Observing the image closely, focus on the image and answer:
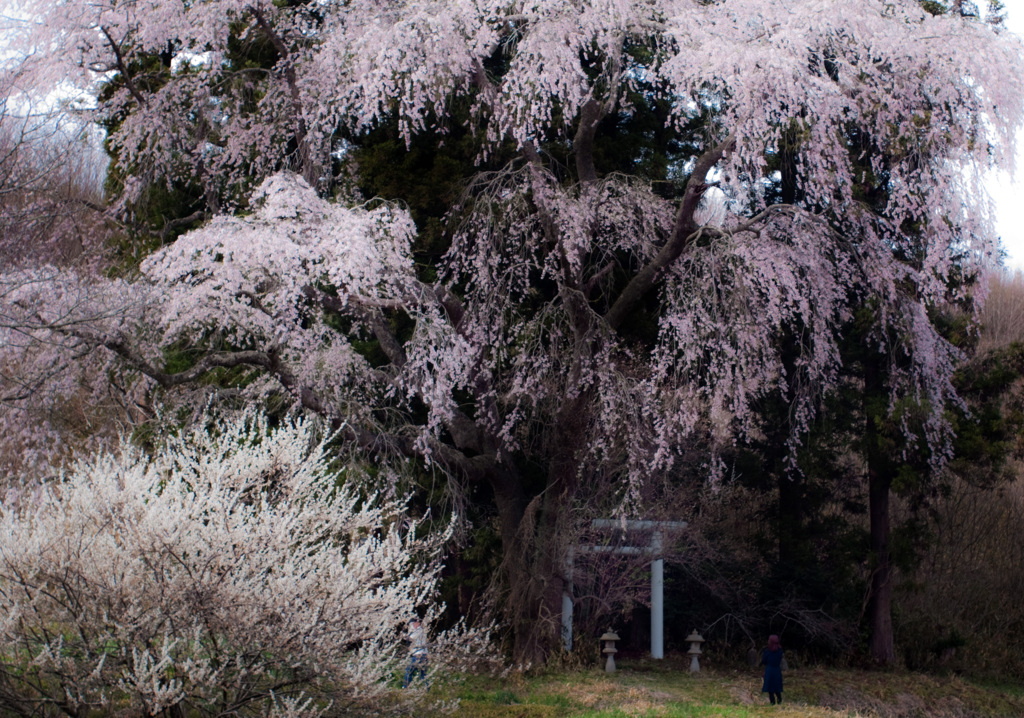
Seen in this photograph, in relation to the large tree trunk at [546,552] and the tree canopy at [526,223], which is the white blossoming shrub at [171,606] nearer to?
the tree canopy at [526,223]

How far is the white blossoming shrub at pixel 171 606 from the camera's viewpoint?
5.39 m

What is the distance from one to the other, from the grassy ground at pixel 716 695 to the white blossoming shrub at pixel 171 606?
2.10 meters

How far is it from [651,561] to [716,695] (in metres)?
2.37

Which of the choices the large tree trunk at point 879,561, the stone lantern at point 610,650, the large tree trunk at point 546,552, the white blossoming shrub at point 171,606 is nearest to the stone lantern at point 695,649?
the stone lantern at point 610,650

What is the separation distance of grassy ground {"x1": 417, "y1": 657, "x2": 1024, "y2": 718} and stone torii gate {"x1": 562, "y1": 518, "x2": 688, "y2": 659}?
427mm

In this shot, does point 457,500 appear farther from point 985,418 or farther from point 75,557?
point 985,418

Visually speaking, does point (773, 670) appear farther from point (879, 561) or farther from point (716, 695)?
point (879, 561)

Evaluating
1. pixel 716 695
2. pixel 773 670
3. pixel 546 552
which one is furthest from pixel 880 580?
pixel 546 552

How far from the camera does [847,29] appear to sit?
9609 mm

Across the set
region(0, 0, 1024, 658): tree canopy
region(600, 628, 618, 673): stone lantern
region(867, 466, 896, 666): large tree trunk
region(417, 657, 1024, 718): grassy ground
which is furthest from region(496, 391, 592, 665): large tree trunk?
region(867, 466, 896, 666): large tree trunk

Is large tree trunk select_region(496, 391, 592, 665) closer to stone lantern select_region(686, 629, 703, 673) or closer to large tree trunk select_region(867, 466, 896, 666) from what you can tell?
stone lantern select_region(686, 629, 703, 673)

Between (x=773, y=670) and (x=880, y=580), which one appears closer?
(x=773, y=670)

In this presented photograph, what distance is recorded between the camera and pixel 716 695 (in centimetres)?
983

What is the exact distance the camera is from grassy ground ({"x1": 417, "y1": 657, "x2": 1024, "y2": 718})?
817cm
